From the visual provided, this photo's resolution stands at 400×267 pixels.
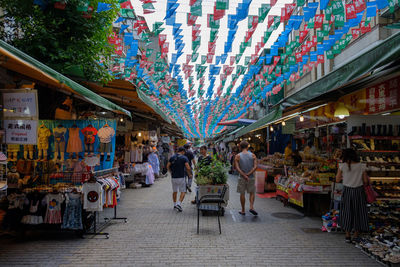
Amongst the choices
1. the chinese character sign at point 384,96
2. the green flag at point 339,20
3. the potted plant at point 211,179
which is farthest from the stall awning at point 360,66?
the potted plant at point 211,179

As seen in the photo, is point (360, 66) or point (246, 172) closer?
point (360, 66)

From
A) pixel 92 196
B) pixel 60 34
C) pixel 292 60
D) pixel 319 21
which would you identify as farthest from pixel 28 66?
pixel 292 60

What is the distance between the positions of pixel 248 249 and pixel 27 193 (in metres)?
4.54

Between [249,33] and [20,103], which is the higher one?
[249,33]

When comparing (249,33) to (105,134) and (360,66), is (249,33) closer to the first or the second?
(360,66)

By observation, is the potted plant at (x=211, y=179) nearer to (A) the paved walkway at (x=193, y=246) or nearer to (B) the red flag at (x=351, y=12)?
(A) the paved walkway at (x=193, y=246)

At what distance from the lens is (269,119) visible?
1118 centimetres

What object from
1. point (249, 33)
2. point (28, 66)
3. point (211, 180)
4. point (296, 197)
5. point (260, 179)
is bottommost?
point (296, 197)

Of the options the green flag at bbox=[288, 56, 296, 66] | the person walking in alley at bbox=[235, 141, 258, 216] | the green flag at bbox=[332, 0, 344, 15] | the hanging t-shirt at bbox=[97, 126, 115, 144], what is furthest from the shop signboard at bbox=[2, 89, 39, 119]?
the green flag at bbox=[288, 56, 296, 66]

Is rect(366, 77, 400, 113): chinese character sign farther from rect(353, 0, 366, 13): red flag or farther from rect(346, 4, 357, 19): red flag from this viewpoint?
rect(353, 0, 366, 13): red flag

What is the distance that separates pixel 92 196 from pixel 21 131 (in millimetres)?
2104

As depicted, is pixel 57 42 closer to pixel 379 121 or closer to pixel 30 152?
pixel 30 152

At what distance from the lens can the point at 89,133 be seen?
24.5ft

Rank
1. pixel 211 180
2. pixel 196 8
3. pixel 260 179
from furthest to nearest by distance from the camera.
Answer: pixel 260 179
pixel 211 180
pixel 196 8
